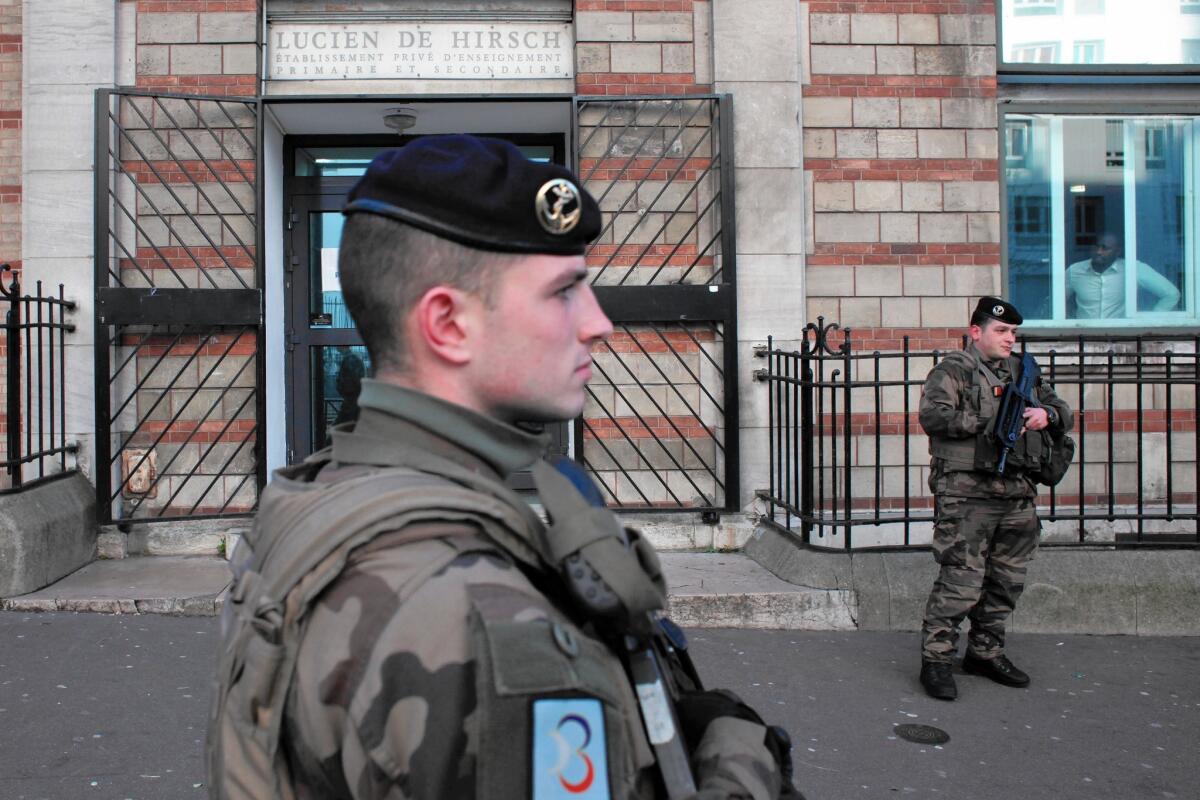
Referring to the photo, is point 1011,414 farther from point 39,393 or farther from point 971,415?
point 39,393

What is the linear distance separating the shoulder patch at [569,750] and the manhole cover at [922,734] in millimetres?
4207

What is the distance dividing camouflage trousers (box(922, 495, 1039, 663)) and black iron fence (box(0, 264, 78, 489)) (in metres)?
5.48

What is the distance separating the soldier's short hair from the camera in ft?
4.12

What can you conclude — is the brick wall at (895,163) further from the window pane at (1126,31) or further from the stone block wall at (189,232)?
the stone block wall at (189,232)

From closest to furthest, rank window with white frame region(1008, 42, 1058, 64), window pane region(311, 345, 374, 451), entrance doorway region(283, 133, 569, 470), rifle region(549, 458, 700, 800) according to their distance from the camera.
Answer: rifle region(549, 458, 700, 800), window with white frame region(1008, 42, 1058, 64), entrance doorway region(283, 133, 569, 470), window pane region(311, 345, 374, 451)

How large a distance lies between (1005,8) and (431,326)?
8.54 m

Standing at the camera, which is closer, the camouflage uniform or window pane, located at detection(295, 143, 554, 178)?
the camouflage uniform

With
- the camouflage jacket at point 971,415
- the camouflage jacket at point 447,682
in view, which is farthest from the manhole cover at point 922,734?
the camouflage jacket at point 447,682

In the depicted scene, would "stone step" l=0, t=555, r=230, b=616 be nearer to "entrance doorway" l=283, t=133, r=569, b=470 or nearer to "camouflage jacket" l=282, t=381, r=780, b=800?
"entrance doorway" l=283, t=133, r=569, b=470

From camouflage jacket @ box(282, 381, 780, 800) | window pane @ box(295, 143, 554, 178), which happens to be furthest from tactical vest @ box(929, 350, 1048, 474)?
camouflage jacket @ box(282, 381, 780, 800)

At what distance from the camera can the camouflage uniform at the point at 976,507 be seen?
5.60 m

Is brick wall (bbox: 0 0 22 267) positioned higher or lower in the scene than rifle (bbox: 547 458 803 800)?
higher

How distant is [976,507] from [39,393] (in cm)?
591

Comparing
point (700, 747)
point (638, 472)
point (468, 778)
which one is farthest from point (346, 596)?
point (638, 472)
